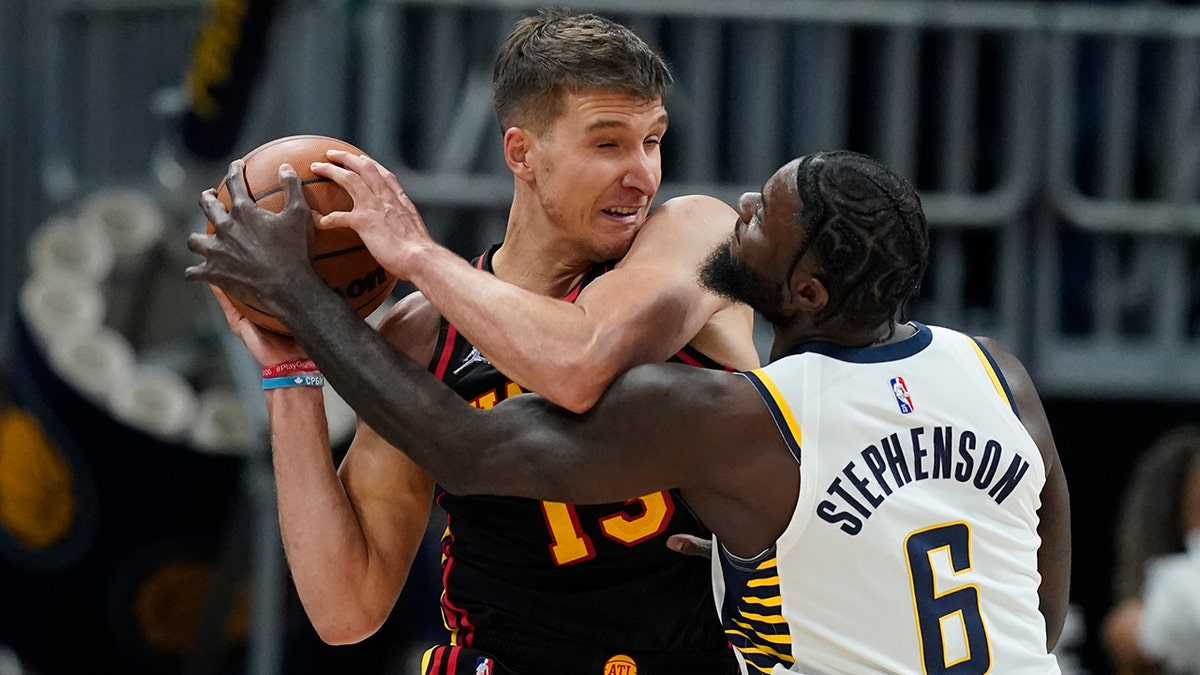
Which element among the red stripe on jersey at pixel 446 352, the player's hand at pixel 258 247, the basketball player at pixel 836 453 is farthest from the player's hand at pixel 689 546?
the player's hand at pixel 258 247

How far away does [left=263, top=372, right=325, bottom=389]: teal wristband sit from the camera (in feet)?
13.7

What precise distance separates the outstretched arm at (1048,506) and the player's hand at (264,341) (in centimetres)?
165

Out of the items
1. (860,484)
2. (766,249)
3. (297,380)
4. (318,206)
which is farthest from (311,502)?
(860,484)

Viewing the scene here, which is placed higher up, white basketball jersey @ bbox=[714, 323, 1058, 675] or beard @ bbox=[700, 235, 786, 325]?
beard @ bbox=[700, 235, 786, 325]

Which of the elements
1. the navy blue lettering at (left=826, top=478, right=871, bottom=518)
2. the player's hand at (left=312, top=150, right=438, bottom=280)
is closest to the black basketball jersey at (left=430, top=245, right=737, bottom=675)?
the player's hand at (left=312, top=150, right=438, bottom=280)

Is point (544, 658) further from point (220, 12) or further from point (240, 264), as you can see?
point (220, 12)

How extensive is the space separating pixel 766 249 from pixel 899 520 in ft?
2.09

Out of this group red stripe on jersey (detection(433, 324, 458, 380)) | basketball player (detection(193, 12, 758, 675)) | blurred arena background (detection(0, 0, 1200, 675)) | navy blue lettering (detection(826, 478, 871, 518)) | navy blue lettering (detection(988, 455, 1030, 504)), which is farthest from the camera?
blurred arena background (detection(0, 0, 1200, 675))

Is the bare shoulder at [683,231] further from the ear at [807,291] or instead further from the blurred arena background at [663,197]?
the blurred arena background at [663,197]

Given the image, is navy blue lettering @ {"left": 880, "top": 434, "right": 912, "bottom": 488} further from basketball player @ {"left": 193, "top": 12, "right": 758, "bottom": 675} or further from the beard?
basketball player @ {"left": 193, "top": 12, "right": 758, "bottom": 675}

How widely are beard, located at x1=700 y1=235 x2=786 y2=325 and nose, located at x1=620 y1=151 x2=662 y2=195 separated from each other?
13.3 inches

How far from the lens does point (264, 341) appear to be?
4180 millimetres

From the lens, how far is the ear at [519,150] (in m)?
4.30

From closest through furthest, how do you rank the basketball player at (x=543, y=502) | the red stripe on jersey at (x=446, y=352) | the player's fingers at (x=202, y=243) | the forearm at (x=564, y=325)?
the forearm at (x=564, y=325) < the player's fingers at (x=202, y=243) < the basketball player at (x=543, y=502) < the red stripe on jersey at (x=446, y=352)
